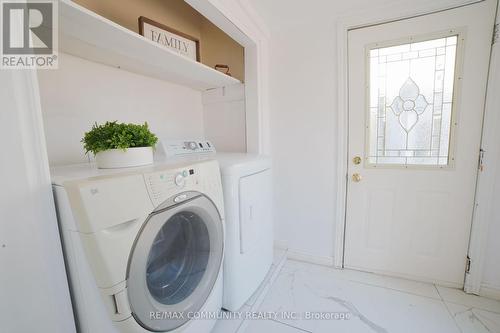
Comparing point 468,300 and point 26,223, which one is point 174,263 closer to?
point 26,223

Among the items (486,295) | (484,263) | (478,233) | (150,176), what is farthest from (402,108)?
(150,176)

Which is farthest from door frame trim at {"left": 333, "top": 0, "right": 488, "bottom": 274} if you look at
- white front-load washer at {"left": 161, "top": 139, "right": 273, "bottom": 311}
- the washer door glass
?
the washer door glass

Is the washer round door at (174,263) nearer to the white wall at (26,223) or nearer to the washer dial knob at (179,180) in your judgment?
the washer dial knob at (179,180)

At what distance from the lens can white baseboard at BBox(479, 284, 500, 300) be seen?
1444mm

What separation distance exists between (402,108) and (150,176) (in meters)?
1.80

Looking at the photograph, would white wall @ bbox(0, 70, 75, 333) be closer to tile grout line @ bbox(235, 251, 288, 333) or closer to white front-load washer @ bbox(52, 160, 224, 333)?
white front-load washer @ bbox(52, 160, 224, 333)

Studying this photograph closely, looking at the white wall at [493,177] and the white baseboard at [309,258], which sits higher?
the white wall at [493,177]

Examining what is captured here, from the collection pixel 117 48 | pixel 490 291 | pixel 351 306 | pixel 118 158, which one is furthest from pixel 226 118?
pixel 490 291

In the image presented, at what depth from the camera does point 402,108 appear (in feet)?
5.17

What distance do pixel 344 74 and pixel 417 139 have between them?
75cm

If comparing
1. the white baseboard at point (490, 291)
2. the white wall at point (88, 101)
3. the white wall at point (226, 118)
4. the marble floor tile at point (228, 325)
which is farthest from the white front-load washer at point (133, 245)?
the white baseboard at point (490, 291)

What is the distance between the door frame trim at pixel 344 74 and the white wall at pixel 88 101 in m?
1.44

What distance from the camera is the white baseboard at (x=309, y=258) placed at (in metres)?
1.89

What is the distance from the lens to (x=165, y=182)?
0.81m
